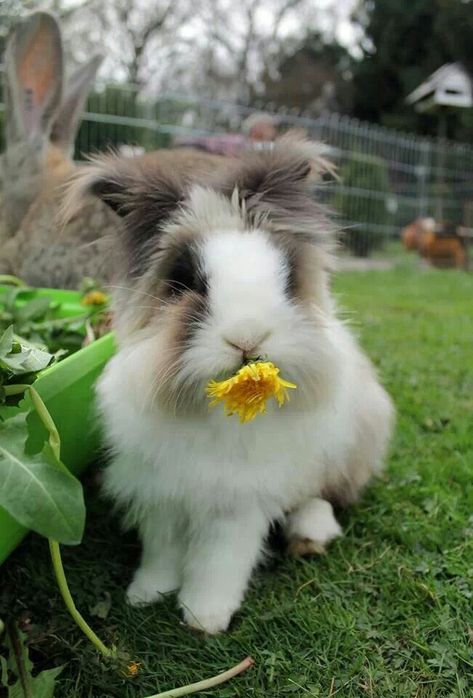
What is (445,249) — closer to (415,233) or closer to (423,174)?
(415,233)

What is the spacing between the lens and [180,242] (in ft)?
4.43

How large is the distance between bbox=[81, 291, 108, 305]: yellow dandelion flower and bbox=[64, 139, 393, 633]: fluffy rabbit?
24.0 inches

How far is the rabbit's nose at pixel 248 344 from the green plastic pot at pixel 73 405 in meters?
0.43

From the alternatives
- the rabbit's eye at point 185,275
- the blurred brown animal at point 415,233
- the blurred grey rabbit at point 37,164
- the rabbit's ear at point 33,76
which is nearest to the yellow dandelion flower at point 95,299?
the blurred grey rabbit at point 37,164

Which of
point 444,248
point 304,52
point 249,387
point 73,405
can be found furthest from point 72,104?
point 304,52

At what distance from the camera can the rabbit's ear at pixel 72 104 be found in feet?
9.83

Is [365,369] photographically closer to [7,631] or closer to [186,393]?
[186,393]

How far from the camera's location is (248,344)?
3.85 ft

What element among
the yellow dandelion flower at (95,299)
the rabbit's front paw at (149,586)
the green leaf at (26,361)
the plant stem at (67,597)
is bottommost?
the rabbit's front paw at (149,586)

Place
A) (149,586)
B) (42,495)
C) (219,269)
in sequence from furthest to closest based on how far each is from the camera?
(149,586) < (219,269) < (42,495)

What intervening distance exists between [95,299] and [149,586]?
3.10ft

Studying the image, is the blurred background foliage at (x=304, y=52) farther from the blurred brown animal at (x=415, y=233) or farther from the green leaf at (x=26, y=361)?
the green leaf at (x=26, y=361)

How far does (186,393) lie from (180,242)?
0.99 ft

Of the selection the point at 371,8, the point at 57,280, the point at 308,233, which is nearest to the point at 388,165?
the point at 57,280
